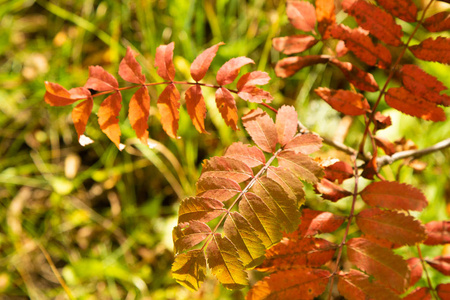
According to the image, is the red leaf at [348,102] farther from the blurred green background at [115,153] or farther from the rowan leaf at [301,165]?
the blurred green background at [115,153]

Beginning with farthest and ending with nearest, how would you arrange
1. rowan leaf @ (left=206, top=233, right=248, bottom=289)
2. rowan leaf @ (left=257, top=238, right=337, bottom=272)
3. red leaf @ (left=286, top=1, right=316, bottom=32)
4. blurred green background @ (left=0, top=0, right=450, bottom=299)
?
blurred green background @ (left=0, top=0, right=450, bottom=299) → red leaf @ (left=286, top=1, right=316, bottom=32) → rowan leaf @ (left=257, top=238, right=337, bottom=272) → rowan leaf @ (left=206, top=233, right=248, bottom=289)

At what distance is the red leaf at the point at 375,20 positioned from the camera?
838mm

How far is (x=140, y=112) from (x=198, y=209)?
0.24 metres

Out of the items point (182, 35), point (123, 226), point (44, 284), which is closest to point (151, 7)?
point (182, 35)

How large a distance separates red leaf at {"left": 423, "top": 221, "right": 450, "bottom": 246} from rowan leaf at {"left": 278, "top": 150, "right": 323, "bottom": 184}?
392mm

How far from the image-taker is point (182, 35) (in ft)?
6.03

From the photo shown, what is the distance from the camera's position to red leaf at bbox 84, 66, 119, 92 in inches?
31.7

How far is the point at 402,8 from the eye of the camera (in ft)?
2.77

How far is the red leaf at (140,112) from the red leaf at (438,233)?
2.36ft

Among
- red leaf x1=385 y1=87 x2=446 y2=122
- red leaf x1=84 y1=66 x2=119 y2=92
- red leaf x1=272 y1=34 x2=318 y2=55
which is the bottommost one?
red leaf x1=84 y1=66 x2=119 y2=92

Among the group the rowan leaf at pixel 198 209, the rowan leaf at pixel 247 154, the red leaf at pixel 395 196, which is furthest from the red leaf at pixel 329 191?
the rowan leaf at pixel 198 209

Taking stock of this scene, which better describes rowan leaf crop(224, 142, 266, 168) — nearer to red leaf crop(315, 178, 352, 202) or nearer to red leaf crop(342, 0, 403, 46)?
red leaf crop(315, 178, 352, 202)

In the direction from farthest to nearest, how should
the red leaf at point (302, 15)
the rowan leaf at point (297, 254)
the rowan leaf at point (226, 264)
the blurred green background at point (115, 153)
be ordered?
the blurred green background at point (115, 153) < the red leaf at point (302, 15) < the rowan leaf at point (297, 254) < the rowan leaf at point (226, 264)

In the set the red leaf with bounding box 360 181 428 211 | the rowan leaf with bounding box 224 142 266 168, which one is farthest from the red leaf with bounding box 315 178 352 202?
the rowan leaf with bounding box 224 142 266 168
